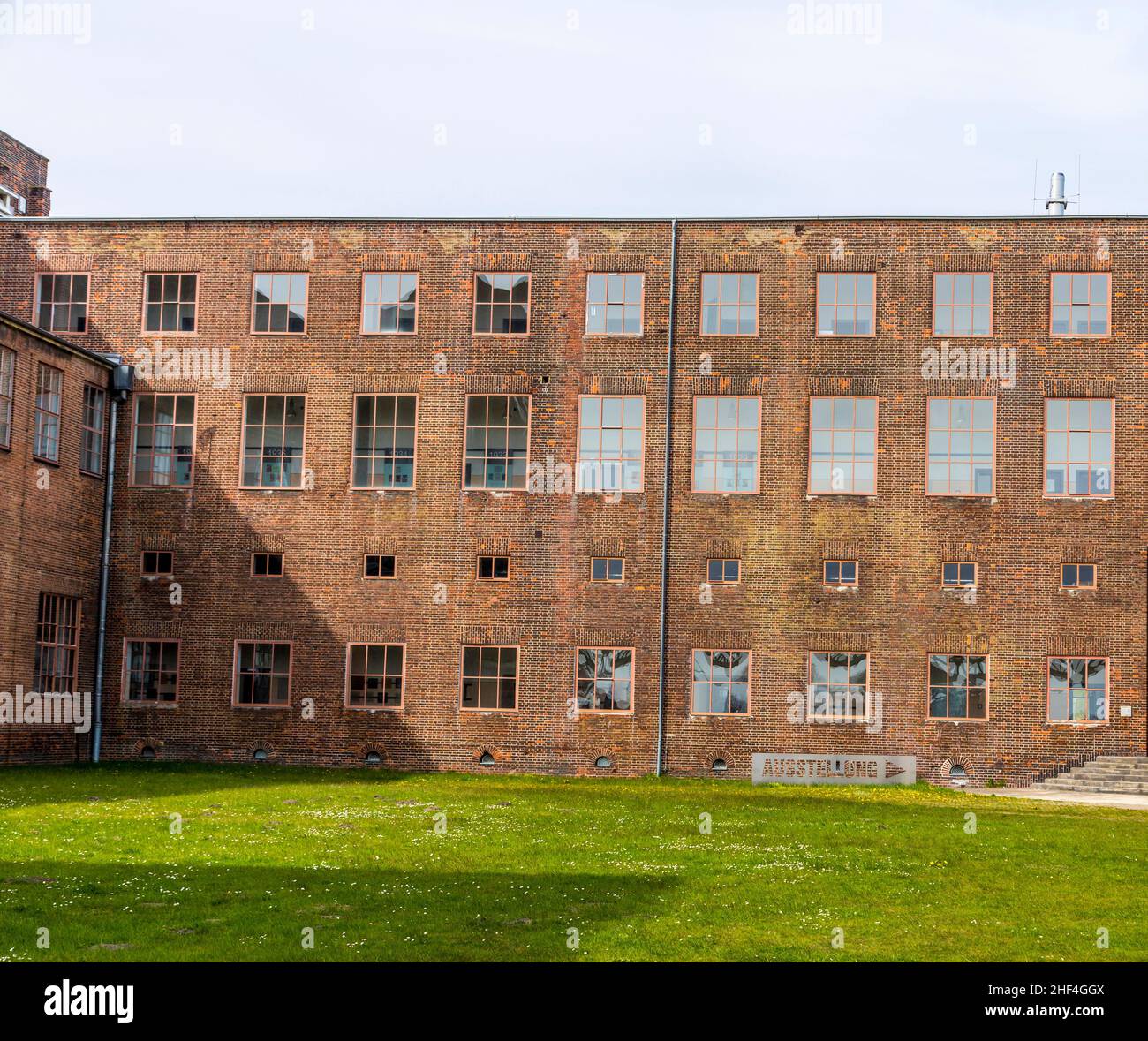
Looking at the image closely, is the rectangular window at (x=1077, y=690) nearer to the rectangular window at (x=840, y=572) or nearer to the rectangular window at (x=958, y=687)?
the rectangular window at (x=958, y=687)

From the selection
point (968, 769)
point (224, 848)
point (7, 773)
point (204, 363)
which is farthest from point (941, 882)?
point (204, 363)

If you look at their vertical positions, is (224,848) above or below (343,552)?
below

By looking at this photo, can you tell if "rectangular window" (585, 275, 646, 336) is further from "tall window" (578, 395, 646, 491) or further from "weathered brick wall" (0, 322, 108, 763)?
"weathered brick wall" (0, 322, 108, 763)

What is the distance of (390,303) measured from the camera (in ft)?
117

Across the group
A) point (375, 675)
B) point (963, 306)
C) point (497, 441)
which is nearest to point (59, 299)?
point (497, 441)

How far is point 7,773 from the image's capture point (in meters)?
29.1

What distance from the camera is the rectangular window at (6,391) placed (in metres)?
30.5

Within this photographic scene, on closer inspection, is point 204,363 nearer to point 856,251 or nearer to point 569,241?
point 569,241

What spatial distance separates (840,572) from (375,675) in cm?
1058

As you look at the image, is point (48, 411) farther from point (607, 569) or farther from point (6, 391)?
point (607, 569)

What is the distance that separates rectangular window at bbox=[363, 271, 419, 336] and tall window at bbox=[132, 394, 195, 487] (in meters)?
4.51

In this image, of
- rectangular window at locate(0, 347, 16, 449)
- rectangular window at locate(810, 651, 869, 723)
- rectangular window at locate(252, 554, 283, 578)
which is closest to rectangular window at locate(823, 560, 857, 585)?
rectangular window at locate(810, 651, 869, 723)

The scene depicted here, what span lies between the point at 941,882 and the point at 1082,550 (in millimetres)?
18450

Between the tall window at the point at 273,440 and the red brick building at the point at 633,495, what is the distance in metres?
0.09
